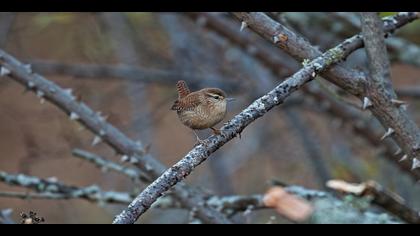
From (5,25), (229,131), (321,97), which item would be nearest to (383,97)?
(229,131)

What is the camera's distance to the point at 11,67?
347 cm

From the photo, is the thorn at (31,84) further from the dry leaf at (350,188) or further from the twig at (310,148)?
the twig at (310,148)

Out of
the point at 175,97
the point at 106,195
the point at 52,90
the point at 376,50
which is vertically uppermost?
the point at 175,97

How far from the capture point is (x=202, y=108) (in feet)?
9.02

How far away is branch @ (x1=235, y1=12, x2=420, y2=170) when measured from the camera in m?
2.84

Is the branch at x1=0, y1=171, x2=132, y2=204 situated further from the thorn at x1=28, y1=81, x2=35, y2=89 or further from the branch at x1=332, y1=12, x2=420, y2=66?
the branch at x1=332, y1=12, x2=420, y2=66

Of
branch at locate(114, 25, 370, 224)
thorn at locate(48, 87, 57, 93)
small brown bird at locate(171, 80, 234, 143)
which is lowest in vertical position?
branch at locate(114, 25, 370, 224)

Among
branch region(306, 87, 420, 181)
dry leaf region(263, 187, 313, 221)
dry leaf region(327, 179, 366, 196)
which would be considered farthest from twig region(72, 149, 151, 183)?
branch region(306, 87, 420, 181)

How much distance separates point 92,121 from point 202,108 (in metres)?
0.97

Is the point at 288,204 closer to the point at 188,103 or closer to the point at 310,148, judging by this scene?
the point at 188,103

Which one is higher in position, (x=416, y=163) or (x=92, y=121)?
(x=92, y=121)

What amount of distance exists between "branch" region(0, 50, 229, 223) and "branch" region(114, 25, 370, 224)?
1.12 m
